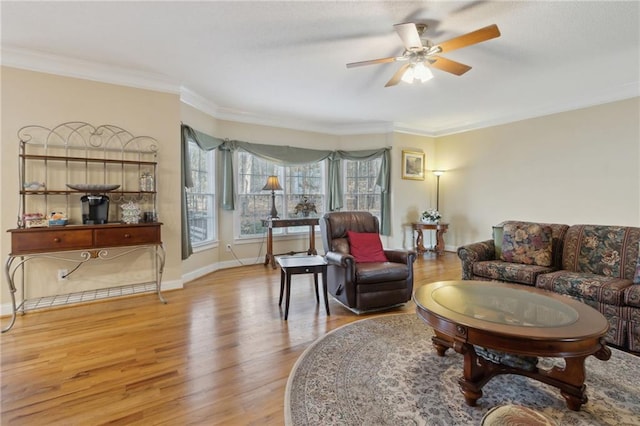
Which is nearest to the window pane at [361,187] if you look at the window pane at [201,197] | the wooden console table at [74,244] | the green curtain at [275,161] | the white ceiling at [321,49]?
the green curtain at [275,161]

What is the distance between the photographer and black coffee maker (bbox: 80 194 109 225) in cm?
325

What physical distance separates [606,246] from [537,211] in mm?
2322

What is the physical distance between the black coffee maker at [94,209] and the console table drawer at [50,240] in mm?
285

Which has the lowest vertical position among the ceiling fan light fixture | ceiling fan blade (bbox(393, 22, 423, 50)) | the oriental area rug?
the oriental area rug

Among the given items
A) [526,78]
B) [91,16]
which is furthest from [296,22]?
[526,78]

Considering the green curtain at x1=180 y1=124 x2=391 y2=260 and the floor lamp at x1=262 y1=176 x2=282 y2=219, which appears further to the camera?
the floor lamp at x1=262 y1=176 x2=282 y2=219

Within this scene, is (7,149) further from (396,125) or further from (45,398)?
(396,125)

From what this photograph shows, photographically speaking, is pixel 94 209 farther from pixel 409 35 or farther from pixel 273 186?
pixel 409 35

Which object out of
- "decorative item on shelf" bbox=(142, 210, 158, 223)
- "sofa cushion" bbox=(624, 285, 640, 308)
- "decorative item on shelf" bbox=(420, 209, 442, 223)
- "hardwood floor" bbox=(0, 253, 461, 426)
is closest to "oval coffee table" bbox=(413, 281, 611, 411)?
"sofa cushion" bbox=(624, 285, 640, 308)

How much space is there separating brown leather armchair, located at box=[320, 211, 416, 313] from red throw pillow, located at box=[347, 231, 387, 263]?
3.0 inches

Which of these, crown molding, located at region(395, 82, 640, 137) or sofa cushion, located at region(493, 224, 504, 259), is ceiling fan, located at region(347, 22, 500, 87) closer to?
sofa cushion, located at region(493, 224, 504, 259)

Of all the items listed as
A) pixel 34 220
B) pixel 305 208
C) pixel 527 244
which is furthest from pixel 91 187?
pixel 527 244

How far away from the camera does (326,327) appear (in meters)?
2.78

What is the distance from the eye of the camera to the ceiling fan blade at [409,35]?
2199 millimetres
